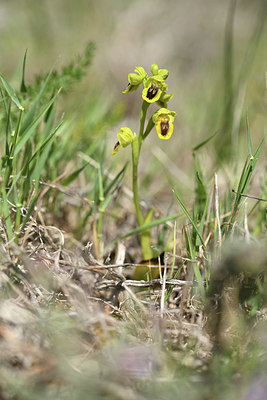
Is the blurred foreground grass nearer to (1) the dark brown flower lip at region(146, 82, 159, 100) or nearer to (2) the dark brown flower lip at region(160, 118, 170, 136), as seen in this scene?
(2) the dark brown flower lip at region(160, 118, 170, 136)

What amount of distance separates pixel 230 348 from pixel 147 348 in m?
0.28

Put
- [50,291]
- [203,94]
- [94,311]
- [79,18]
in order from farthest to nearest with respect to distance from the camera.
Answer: [79,18] → [203,94] → [50,291] → [94,311]

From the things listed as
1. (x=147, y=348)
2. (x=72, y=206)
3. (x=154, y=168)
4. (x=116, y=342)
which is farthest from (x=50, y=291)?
(x=154, y=168)

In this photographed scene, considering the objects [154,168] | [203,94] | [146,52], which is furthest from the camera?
[146,52]

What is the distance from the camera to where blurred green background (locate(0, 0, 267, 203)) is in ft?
11.4

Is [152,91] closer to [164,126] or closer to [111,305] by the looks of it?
[164,126]

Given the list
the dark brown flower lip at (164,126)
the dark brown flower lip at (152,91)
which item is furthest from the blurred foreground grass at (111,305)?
the dark brown flower lip at (152,91)

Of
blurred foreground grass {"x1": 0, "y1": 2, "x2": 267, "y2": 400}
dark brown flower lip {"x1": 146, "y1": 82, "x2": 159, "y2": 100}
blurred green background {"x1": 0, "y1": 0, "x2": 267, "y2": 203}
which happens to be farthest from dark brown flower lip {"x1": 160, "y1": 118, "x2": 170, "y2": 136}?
blurred green background {"x1": 0, "y1": 0, "x2": 267, "y2": 203}

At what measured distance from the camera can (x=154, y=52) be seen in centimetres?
547

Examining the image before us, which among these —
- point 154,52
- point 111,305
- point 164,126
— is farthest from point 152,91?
point 154,52

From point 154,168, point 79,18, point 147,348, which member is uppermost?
point 79,18

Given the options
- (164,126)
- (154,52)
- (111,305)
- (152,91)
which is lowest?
(111,305)

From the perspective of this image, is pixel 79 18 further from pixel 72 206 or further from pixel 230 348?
pixel 230 348

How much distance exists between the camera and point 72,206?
228cm
